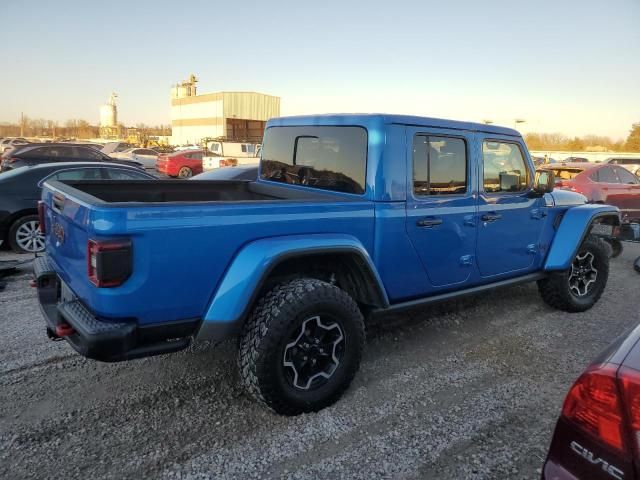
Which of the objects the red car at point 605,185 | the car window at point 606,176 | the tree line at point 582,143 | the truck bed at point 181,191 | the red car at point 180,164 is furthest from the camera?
the tree line at point 582,143

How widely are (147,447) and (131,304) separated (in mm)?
862

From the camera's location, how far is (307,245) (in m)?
2.79

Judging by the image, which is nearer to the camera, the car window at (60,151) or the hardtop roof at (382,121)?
the hardtop roof at (382,121)

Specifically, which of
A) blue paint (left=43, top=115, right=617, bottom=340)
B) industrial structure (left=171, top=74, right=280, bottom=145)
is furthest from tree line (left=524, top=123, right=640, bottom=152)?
blue paint (left=43, top=115, right=617, bottom=340)

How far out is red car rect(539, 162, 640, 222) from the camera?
9781 millimetres

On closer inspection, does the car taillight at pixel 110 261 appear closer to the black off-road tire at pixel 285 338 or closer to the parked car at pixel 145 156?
the black off-road tire at pixel 285 338

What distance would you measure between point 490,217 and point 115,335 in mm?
3032

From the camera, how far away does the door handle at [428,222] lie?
11.1 ft

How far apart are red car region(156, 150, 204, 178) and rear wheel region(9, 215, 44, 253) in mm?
16046

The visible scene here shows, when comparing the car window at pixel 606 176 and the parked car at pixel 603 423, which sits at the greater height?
the car window at pixel 606 176

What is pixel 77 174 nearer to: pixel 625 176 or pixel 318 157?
pixel 318 157

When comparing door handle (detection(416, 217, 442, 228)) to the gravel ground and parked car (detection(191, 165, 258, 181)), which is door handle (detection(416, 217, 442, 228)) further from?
parked car (detection(191, 165, 258, 181))

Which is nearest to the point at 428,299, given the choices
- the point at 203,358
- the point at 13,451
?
the point at 203,358

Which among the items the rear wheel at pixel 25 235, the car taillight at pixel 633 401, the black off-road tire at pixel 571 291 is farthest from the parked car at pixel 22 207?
the car taillight at pixel 633 401
